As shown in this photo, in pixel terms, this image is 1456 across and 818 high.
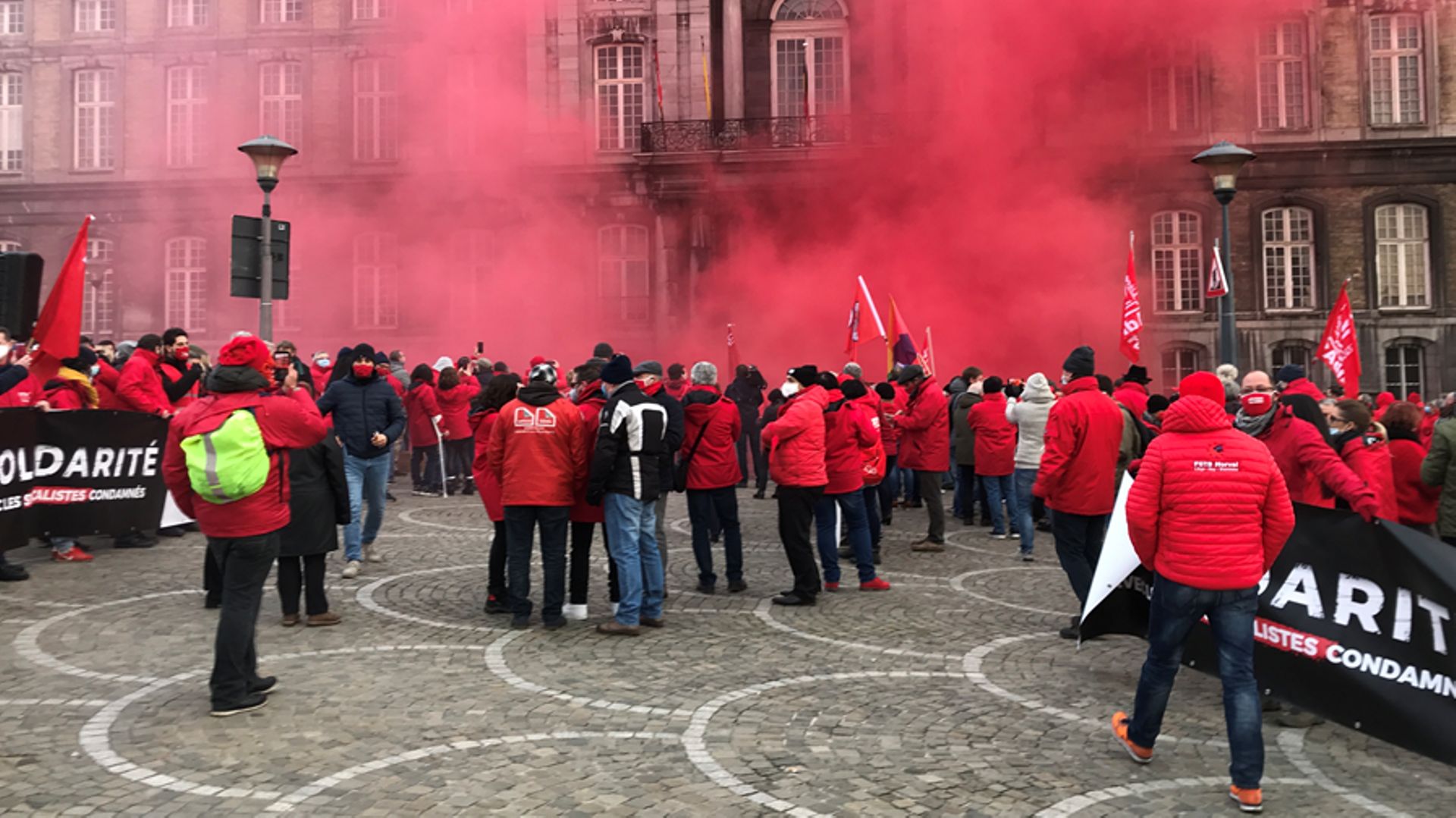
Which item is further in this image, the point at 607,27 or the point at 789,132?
the point at 607,27

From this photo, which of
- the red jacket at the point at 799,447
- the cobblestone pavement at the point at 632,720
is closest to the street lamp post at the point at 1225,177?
the cobblestone pavement at the point at 632,720

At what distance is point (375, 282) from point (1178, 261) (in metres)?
18.9

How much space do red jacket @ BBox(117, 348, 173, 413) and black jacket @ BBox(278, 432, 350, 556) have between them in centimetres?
383

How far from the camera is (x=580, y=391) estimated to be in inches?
270

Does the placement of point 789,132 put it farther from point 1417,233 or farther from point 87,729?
point 87,729

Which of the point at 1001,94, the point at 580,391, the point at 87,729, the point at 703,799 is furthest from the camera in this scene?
the point at 1001,94

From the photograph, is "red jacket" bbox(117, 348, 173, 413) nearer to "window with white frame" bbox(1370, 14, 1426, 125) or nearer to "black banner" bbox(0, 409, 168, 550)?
"black banner" bbox(0, 409, 168, 550)

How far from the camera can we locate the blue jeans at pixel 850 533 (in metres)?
7.58

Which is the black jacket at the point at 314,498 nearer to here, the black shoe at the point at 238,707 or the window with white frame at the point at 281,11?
the black shoe at the point at 238,707

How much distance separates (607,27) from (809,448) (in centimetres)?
1918

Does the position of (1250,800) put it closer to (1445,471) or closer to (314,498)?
(1445,471)

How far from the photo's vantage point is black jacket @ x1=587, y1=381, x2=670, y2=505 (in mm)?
6293

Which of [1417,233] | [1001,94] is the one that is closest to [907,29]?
[1001,94]

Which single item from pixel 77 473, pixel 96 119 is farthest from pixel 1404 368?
pixel 96 119
